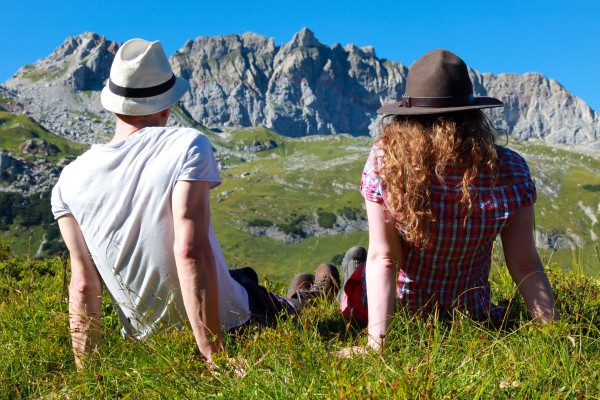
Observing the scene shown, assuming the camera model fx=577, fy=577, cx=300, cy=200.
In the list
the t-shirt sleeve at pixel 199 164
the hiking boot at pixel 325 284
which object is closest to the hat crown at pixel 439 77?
the t-shirt sleeve at pixel 199 164

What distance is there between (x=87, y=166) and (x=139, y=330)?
134 centimetres

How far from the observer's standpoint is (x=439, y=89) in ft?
13.5

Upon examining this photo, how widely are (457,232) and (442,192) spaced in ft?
1.10

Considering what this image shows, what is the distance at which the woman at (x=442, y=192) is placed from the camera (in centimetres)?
400

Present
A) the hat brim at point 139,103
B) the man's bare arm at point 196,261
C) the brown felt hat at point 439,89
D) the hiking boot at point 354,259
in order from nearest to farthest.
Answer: the man's bare arm at point 196,261 → the brown felt hat at point 439,89 → the hat brim at point 139,103 → the hiking boot at point 354,259

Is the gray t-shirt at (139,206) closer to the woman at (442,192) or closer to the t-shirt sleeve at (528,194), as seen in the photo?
the woman at (442,192)

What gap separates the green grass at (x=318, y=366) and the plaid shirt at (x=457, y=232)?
377mm

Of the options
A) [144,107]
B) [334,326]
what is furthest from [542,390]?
[144,107]

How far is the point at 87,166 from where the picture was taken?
4363 millimetres

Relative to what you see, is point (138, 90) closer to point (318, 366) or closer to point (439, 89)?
point (439, 89)

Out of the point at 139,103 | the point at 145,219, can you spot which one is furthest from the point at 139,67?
the point at 145,219

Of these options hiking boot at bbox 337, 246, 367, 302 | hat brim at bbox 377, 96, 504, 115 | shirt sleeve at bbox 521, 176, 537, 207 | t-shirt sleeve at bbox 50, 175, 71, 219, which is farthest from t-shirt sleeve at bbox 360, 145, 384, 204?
t-shirt sleeve at bbox 50, 175, 71, 219

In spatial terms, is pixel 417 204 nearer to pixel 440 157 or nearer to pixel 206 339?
pixel 440 157

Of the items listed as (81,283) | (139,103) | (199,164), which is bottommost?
(81,283)
